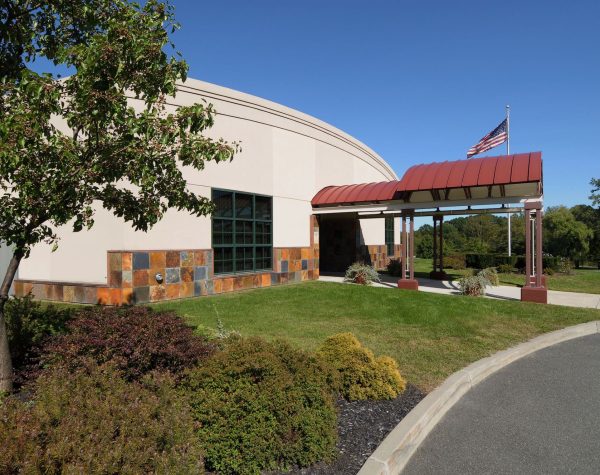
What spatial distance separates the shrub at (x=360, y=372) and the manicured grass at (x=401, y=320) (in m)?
0.61

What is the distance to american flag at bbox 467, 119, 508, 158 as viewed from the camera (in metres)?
20.6

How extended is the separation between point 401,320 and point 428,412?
17.4 ft

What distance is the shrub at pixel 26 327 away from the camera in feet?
17.6

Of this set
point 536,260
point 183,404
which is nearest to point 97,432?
point 183,404

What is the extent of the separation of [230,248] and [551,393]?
1017cm

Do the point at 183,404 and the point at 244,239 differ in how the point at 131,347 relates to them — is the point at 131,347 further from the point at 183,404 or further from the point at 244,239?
the point at 244,239

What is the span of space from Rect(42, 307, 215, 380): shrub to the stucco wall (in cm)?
668

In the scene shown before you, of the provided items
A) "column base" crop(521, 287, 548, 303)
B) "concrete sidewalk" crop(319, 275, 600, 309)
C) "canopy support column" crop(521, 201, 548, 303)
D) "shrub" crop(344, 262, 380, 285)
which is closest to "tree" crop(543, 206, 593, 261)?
"concrete sidewalk" crop(319, 275, 600, 309)

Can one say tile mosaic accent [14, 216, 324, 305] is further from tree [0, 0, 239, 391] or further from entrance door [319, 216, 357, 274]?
entrance door [319, 216, 357, 274]

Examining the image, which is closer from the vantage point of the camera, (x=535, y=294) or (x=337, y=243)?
(x=535, y=294)

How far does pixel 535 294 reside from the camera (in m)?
12.1

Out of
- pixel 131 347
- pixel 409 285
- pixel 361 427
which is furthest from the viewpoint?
pixel 409 285

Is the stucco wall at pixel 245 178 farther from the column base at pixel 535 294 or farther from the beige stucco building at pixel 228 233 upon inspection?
the column base at pixel 535 294

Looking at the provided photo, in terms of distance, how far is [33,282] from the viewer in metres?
12.0
